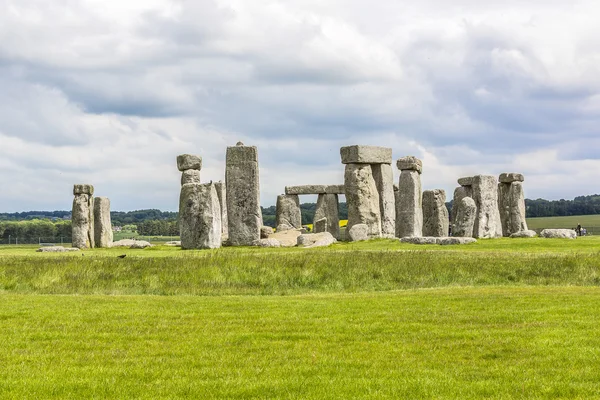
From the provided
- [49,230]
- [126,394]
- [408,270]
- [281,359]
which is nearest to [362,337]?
[281,359]

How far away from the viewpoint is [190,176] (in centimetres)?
3117

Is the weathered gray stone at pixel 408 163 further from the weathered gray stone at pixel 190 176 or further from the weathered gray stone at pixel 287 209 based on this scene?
the weathered gray stone at pixel 287 209

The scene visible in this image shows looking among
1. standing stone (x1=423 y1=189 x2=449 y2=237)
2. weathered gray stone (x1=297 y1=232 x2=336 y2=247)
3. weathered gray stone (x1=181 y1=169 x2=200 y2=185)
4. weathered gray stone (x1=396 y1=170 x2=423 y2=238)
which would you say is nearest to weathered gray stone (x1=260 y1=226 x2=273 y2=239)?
weathered gray stone (x1=181 y1=169 x2=200 y2=185)

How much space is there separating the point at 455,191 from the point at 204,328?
26.8 m

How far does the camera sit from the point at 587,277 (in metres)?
17.3

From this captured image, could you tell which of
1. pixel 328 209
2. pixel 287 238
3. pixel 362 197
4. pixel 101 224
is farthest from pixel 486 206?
pixel 101 224

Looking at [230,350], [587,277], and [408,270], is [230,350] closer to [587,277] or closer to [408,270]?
[408,270]

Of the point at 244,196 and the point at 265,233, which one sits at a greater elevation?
the point at 244,196

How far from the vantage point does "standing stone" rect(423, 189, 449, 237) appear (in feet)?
102

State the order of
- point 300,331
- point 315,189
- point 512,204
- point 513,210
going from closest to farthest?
point 300,331, point 513,210, point 512,204, point 315,189

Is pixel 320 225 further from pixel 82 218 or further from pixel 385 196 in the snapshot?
pixel 82 218

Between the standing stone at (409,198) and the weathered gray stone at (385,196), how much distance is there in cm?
129

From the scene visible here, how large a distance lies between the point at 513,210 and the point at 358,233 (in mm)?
9052

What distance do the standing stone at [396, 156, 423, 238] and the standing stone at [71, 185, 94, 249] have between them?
12.8 meters
